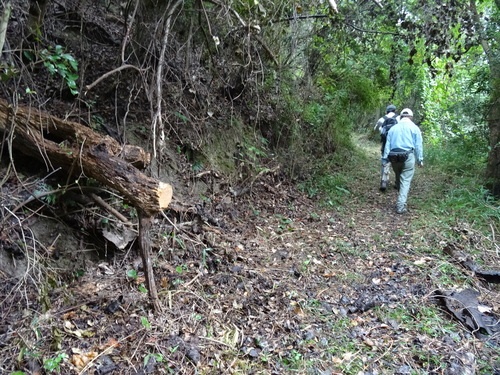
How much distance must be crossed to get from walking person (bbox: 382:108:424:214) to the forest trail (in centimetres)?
153

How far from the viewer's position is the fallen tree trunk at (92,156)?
3324 mm

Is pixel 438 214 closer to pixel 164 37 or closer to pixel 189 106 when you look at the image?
pixel 189 106

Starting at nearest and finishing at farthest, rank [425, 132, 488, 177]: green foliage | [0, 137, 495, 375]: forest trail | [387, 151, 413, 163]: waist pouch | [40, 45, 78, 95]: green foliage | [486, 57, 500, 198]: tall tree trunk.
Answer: [0, 137, 495, 375]: forest trail
[40, 45, 78, 95]: green foliage
[387, 151, 413, 163]: waist pouch
[486, 57, 500, 198]: tall tree trunk
[425, 132, 488, 177]: green foliage

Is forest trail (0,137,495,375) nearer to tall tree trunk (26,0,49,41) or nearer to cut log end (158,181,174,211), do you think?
cut log end (158,181,174,211)

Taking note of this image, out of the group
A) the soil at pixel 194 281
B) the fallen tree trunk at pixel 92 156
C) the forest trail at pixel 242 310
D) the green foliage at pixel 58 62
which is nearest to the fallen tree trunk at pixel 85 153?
the fallen tree trunk at pixel 92 156

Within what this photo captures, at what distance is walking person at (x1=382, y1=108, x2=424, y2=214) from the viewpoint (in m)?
6.82

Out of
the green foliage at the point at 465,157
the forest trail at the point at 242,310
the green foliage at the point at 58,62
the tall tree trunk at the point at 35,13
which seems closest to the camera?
the forest trail at the point at 242,310

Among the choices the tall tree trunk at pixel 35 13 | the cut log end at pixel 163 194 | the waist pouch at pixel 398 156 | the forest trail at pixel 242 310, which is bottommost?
the forest trail at pixel 242 310

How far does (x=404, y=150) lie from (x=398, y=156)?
15 cm

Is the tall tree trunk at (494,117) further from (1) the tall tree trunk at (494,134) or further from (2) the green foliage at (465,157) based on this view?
(2) the green foliage at (465,157)

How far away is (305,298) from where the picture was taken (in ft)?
13.4

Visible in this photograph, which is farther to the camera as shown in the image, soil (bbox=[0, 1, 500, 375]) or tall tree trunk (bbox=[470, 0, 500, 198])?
tall tree trunk (bbox=[470, 0, 500, 198])

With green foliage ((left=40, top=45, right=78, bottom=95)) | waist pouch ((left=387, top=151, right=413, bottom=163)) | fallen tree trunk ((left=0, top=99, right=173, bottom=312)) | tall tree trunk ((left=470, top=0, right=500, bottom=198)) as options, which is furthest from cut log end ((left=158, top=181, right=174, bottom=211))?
tall tree trunk ((left=470, top=0, right=500, bottom=198))

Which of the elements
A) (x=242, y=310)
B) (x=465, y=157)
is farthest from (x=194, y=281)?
(x=465, y=157)
